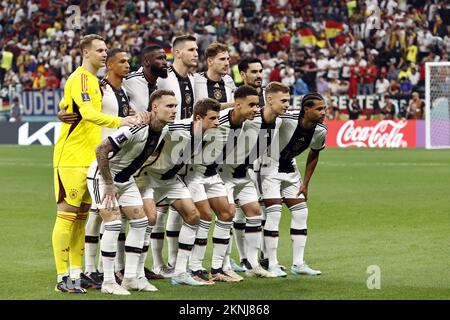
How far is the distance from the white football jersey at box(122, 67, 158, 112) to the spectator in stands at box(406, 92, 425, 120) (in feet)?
70.2

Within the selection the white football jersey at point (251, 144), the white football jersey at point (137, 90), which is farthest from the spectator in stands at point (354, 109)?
the white football jersey at point (137, 90)

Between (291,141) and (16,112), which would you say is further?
(16,112)

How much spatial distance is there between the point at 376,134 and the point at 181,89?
21.0 m

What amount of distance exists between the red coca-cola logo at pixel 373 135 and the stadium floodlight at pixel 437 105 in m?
0.96

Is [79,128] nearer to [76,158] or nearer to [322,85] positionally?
[76,158]

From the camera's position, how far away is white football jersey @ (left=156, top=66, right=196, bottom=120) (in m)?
11.0

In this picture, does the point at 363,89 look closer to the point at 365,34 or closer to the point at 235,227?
the point at 365,34

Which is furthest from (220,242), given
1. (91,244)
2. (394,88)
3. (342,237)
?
(394,88)

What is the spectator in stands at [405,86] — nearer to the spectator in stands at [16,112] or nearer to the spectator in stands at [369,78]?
the spectator in stands at [369,78]

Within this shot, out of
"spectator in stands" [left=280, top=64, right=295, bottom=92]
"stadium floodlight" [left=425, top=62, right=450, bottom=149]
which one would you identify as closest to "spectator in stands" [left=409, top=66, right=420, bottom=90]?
"stadium floodlight" [left=425, top=62, right=450, bottom=149]

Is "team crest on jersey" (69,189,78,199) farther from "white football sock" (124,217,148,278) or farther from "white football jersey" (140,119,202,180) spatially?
"white football jersey" (140,119,202,180)

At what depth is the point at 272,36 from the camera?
37.2 meters

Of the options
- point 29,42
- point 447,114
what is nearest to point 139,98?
point 447,114

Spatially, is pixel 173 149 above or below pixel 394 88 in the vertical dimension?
above
